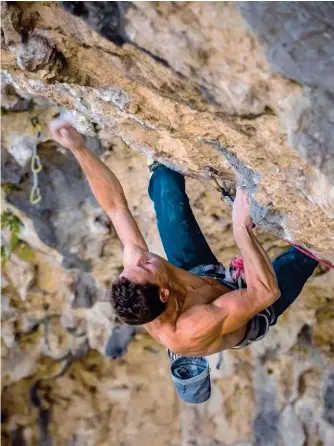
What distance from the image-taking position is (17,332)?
11.6ft

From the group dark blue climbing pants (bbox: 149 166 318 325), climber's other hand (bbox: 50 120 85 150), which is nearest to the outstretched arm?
climber's other hand (bbox: 50 120 85 150)

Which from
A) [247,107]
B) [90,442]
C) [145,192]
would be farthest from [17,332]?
[247,107]

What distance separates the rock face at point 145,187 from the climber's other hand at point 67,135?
0.07m

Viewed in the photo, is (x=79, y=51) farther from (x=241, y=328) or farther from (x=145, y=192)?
(x=145, y=192)

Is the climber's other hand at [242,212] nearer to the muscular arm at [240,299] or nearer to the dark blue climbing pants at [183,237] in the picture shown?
the muscular arm at [240,299]

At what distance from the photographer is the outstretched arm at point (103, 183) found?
1.72 meters

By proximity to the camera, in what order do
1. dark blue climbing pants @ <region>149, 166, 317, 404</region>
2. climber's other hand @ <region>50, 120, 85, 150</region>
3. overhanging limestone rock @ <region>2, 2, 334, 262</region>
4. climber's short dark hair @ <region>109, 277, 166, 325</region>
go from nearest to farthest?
1. overhanging limestone rock @ <region>2, 2, 334, 262</region>
2. climber's short dark hair @ <region>109, 277, 166, 325</region>
3. climber's other hand @ <region>50, 120, 85, 150</region>
4. dark blue climbing pants @ <region>149, 166, 317, 404</region>

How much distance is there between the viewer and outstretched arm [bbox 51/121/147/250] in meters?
1.72

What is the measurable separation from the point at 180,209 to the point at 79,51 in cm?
63

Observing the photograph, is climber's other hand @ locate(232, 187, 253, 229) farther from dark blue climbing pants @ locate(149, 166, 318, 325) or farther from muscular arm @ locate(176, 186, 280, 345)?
dark blue climbing pants @ locate(149, 166, 318, 325)

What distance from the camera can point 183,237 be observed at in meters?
1.86

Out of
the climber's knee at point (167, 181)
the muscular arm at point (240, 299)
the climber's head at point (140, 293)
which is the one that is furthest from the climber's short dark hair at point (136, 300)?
the climber's knee at point (167, 181)

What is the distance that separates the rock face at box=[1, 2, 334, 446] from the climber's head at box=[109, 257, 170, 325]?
0.31 metres

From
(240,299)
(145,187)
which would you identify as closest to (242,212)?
(240,299)
